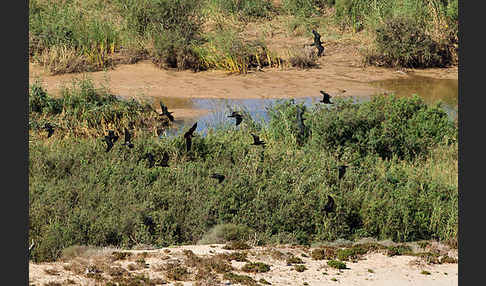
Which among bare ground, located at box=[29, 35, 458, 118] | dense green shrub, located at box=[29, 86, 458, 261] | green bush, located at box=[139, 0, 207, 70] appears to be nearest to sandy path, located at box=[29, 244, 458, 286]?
dense green shrub, located at box=[29, 86, 458, 261]

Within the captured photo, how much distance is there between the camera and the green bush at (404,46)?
62.3 ft

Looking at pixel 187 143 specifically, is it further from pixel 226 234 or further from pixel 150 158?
pixel 226 234

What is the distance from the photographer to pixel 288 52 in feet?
63.9

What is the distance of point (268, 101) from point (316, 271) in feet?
30.6

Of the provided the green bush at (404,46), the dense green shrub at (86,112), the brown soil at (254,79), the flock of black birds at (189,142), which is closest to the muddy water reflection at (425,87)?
the brown soil at (254,79)

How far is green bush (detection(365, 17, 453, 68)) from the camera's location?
62.3 ft

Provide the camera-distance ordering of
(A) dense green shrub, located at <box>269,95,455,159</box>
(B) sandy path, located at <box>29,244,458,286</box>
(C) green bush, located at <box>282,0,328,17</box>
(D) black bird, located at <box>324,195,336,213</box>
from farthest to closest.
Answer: (C) green bush, located at <box>282,0,328,17</box> < (A) dense green shrub, located at <box>269,95,455,159</box> < (D) black bird, located at <box>324,195,336,213</box> < (B) sandy path, located at <box>29,244,458,286</box>

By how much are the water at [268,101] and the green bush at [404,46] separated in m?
0.71

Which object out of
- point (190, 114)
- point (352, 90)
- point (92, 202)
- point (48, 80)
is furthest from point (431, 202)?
point (48, 80)

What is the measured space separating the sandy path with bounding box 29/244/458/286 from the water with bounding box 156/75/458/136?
5.26 meters

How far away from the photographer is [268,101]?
53.0 feet

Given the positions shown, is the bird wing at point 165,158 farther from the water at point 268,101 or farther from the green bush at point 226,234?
the water at point 268,101

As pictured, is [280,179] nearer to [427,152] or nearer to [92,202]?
[92,202]

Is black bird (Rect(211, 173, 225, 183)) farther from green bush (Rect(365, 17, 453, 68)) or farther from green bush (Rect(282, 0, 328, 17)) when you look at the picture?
green bush (Rect(282, 0, 328, 17))
